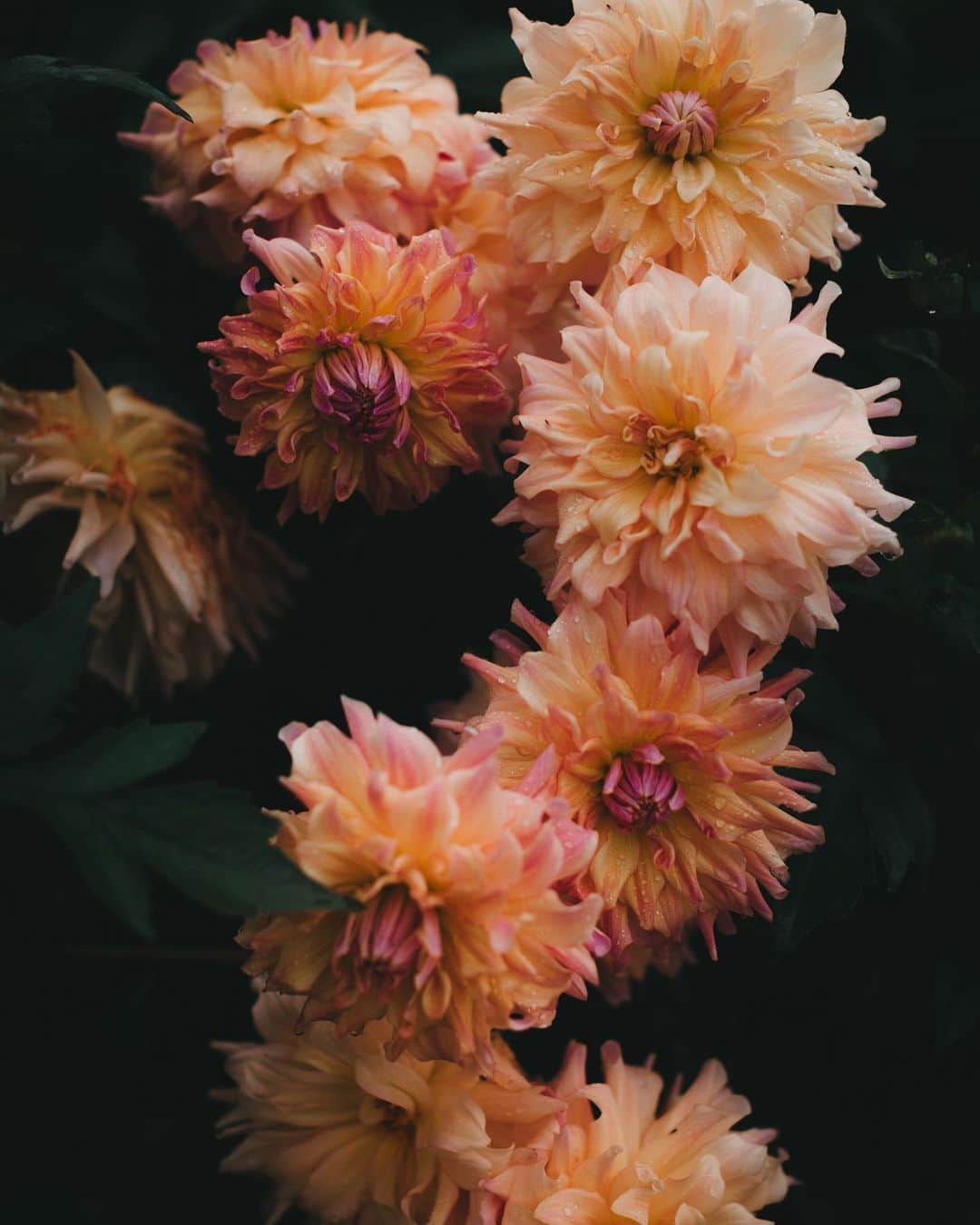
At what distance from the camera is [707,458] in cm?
58

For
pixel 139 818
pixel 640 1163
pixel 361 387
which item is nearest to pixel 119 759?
pixel 139 818

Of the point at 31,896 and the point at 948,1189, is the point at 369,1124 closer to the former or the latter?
the point at 31,896

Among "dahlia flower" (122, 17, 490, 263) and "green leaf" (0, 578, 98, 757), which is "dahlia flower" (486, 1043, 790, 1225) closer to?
"green leaf" (0, 578, 98, 757)

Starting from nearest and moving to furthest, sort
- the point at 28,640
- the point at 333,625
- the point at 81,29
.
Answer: the point at 28,640
the point at 333,625
the point at 81,29

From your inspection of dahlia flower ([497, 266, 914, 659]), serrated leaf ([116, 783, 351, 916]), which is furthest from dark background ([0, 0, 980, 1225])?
serrated leaf ([116, 783, 351, 916])

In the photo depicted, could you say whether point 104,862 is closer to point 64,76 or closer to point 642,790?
point 642,790

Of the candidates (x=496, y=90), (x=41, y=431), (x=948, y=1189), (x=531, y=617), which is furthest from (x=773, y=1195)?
(x=496, y=90)

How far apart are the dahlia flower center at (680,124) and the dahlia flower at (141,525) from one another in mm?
309

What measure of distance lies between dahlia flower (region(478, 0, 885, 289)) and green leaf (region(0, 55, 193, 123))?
0.16 m

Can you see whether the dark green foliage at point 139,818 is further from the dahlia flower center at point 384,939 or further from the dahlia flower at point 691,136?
the dahlia flower at point 691,136

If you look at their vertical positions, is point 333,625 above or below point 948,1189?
above

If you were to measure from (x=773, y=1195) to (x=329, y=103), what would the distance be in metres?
0.56

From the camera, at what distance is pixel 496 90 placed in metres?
0.94

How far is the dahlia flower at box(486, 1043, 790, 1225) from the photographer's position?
607 mm
